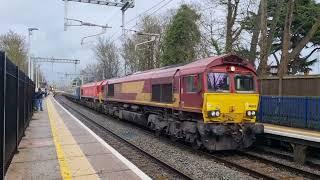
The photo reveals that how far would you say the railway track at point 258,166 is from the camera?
1120 cm

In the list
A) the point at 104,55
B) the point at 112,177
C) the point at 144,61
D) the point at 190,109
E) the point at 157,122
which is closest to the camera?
the point at 112,177

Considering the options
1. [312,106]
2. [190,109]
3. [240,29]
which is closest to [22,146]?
[190,109]

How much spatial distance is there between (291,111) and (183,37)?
25.2 metres

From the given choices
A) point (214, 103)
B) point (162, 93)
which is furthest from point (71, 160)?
→ point (162, 93)

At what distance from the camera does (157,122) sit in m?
18.9

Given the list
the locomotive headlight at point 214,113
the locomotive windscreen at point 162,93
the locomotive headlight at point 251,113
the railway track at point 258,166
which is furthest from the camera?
the locomotive windscreen at point 162,93

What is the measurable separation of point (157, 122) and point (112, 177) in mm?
8857

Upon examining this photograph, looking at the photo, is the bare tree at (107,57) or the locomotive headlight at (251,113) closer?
the locomotive headlight at (251,113)

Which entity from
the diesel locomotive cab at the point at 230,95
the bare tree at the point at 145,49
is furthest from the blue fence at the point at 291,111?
the bare tree at the point at 145,49

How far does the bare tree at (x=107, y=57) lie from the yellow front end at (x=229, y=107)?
186ft

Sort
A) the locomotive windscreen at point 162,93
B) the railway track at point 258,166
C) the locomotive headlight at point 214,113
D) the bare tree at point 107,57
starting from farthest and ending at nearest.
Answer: the bare tree at point 107,57
the locomotive windscreen at point 162,93
the locomotive headlight at point 214,113
the railway track at point 258,166

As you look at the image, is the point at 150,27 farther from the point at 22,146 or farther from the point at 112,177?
the point at 112,177

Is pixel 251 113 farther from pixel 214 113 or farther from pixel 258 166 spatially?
pixel 258 166

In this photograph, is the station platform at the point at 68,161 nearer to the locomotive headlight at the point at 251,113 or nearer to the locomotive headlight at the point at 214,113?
the locomotive headlight at the point at 214,113
